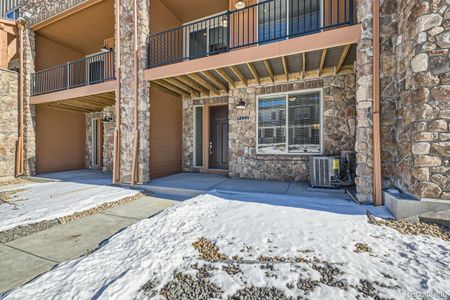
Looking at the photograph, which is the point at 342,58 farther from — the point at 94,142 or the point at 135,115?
the point at 94,142

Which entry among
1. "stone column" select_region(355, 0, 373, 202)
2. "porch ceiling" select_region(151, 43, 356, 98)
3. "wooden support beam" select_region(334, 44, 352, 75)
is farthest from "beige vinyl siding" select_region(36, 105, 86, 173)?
"stone column" select_region(355, 0, 373, 202)

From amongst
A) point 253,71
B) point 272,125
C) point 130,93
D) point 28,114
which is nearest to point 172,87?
point 130,93

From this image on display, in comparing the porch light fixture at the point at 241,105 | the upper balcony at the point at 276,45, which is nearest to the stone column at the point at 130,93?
the upper balcony at the point at 276,45

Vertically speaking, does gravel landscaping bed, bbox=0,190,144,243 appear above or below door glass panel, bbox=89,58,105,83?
below

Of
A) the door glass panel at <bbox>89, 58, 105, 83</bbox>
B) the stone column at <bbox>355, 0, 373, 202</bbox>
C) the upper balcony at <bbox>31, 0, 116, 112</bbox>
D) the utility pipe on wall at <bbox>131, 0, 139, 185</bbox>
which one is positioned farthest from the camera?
the door glass panel at <bbox>89, 58, 105, 83</bbox>

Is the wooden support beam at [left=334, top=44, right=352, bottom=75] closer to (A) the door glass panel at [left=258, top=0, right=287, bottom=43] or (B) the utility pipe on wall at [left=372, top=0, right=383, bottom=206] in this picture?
(B) the utility pipe on wall at [left=372, top=0, right=383, bottom=206]

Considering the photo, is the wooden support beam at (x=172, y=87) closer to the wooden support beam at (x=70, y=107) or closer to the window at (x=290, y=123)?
the window at (x=290, y=123)

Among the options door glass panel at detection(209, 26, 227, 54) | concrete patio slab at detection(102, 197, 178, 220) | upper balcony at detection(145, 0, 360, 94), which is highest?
door glass panel at detection(209, 26, 227, 54)

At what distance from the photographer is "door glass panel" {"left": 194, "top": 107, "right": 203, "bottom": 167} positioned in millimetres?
7742

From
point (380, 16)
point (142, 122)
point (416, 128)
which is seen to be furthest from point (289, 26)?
point (142, 122)

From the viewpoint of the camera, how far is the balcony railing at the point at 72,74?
7.72m

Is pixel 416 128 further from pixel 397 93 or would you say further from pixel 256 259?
pixel 256 259

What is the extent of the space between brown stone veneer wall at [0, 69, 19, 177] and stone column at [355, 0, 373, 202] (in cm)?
1101

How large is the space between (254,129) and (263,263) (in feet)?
15.7
